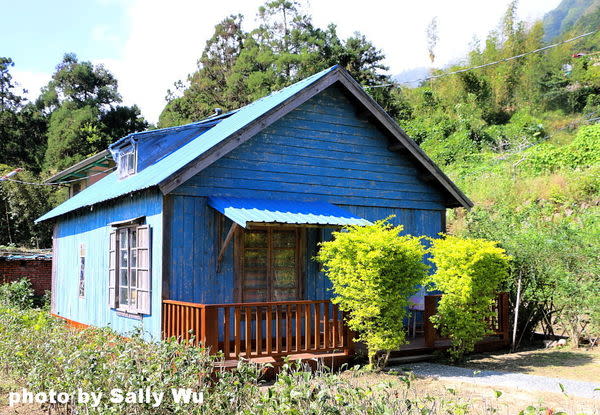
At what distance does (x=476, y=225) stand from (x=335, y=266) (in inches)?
234

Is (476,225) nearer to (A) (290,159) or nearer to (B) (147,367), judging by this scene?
(A) (290,159)

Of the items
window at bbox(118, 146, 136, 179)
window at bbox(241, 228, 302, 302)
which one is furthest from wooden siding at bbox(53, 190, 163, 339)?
window at bbox(241, 228, 302, 302)

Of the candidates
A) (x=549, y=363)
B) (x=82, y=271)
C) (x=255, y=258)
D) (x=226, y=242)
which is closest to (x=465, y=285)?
(x=549, y=363)

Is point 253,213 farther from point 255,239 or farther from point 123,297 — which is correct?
point 123,297

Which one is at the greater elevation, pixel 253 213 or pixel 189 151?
pixel 189 151

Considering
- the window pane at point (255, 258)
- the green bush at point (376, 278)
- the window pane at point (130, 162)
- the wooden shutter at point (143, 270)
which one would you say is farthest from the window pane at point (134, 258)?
the green bush at point (376, 278)

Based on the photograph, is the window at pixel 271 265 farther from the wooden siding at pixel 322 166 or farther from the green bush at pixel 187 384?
the green bush at pixel 187 384

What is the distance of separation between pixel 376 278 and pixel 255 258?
119 inches

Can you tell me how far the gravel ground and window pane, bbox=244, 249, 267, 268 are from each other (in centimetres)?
321

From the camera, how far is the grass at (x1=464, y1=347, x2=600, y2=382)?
9.55 m

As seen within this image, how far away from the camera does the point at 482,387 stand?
844cm

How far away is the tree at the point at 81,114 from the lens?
1667 inches

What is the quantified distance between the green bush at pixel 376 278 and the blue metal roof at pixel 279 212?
1.17 meters

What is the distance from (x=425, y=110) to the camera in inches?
1575
